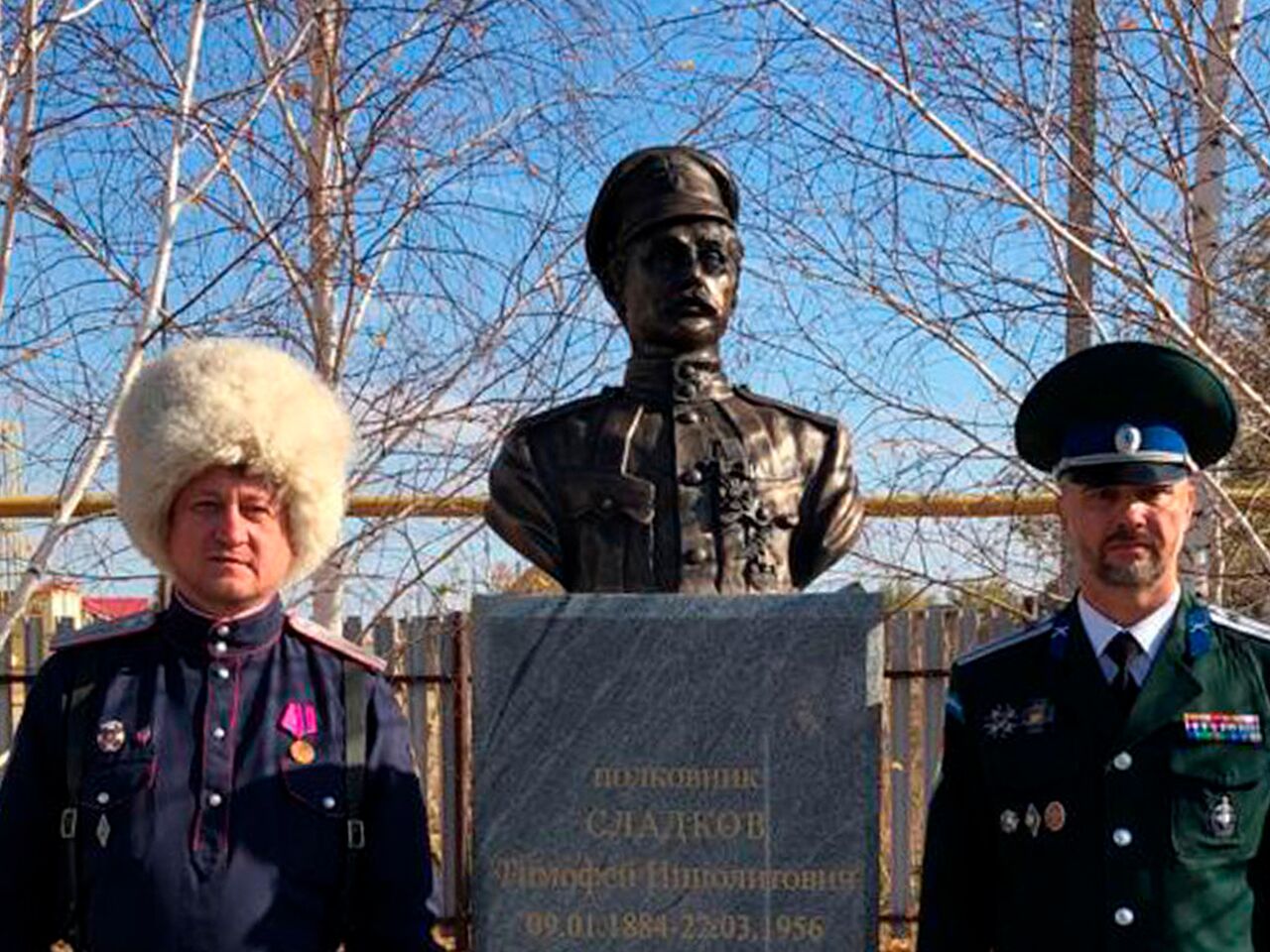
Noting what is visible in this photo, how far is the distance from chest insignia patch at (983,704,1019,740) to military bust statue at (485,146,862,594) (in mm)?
787

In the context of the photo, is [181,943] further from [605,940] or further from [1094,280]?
[1094,280]

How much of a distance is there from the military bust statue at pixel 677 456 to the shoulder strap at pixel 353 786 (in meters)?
0.82

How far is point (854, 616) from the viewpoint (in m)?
3.38

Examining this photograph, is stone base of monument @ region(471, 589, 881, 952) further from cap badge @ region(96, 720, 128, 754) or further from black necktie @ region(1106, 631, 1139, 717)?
cap badge @ region(96, 720, 128, 754)

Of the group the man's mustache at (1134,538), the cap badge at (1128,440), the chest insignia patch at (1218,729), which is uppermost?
the cap badge at (1128,440)

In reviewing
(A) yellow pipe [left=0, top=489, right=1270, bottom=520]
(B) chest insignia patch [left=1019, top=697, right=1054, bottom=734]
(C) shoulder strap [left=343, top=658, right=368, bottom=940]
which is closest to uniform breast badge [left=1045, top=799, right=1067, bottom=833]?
(B) chest insignia patch [left=1019, top=697, right=1054, bottom=734]

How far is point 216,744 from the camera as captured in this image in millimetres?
2936

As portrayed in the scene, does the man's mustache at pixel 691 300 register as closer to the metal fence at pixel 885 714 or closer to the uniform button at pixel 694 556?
the uniform button at pixel 694 556

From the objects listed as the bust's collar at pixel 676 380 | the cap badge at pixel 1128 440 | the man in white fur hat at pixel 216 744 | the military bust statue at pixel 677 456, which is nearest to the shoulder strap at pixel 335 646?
the man in white fur hat at pixel 216 744

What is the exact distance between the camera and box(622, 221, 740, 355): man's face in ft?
12.7

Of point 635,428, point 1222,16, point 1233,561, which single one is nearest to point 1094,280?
point 1222,16

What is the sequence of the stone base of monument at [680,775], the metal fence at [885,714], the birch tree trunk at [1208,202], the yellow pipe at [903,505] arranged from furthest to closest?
the metal fence at [885,714], the yellow pipe at [903,505], the birch tree trunk at [1208,202], the stone base of monument at [680,775]

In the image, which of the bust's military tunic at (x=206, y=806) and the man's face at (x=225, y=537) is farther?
the man's face at (x=225, y=537)

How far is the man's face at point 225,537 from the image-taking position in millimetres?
2949
